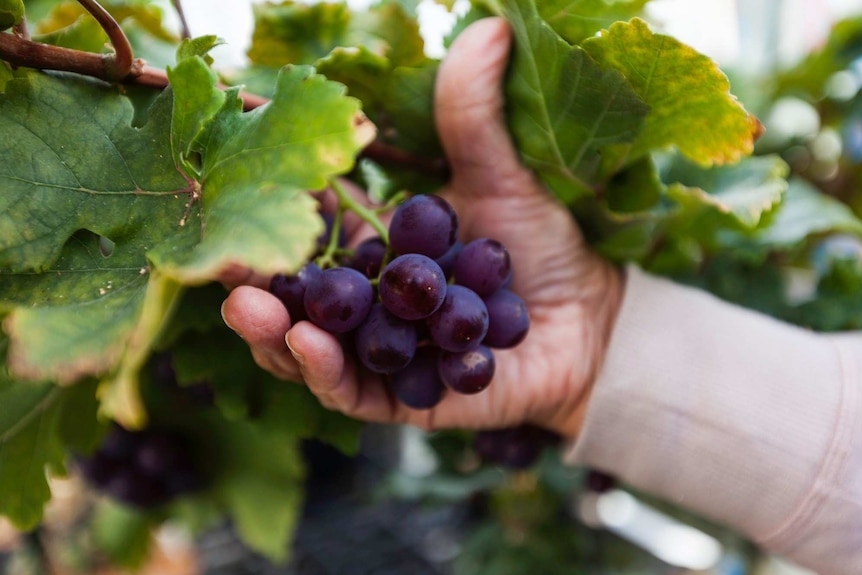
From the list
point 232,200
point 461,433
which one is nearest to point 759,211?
point 232,200

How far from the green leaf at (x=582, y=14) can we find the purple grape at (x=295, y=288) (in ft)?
0.69

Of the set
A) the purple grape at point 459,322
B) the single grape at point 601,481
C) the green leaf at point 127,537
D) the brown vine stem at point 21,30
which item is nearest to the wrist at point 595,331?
the single grape at point 601,481

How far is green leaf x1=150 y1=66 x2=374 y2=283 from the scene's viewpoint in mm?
227

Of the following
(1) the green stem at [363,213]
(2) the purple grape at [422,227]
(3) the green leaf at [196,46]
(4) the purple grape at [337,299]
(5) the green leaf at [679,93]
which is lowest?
(4) the purple grape at [337,299]

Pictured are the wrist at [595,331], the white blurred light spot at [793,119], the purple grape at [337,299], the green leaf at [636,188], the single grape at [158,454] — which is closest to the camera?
the purple grape at [337,299]

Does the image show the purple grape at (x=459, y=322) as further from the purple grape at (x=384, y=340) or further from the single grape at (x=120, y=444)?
the single grape at (x=120, y=444)

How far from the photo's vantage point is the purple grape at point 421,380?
380mm

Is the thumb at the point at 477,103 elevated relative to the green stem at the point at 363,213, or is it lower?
elevated

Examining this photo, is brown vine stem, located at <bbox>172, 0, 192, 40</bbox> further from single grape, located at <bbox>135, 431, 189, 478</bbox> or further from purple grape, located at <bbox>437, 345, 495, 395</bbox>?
single grape, located at <bbox>135, 431, 189, 478</bbox>

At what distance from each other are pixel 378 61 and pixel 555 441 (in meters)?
0.44

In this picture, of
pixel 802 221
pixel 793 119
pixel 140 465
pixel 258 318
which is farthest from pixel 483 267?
pixel 793 119

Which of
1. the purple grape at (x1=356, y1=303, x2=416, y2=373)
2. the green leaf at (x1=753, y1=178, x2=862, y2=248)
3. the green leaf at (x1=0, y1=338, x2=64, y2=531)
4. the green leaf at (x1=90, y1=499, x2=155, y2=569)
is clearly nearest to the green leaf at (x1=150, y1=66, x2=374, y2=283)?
the purple grape at (x1=356, y1=303, x2=416, y2=373)

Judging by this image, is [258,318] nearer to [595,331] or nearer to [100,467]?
[595,331]

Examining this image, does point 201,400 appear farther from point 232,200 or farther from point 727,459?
point 727,459
